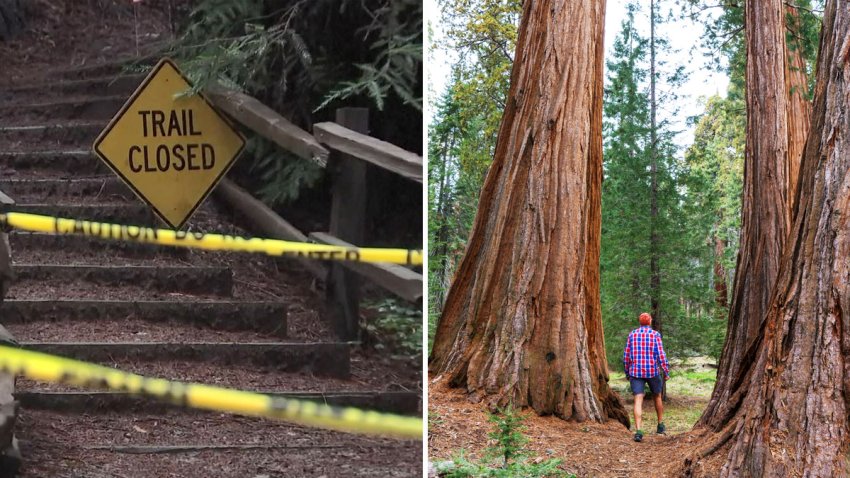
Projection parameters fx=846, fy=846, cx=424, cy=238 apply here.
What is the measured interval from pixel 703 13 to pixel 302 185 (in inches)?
342

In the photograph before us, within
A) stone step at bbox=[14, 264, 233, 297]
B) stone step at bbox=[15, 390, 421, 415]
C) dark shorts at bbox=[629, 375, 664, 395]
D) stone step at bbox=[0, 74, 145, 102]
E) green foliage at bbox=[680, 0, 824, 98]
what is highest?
green foliage at bbox=[680, 0, 824, 98]

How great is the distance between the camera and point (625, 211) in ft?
29.5

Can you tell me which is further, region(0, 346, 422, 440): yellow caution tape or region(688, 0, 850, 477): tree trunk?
region(688, 0, 850, 477): tree trunk

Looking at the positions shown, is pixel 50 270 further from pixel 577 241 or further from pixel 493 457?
pixel 577 241

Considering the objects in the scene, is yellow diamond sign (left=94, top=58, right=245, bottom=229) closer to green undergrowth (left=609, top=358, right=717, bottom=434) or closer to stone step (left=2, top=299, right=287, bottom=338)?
stone step (left=2, top=299, right=287, bottom=338)

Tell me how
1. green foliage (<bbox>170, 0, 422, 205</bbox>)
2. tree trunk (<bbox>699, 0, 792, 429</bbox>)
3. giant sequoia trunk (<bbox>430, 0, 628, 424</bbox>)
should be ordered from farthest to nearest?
tree trunk (<bbox>699, 0, 792, 429</bbox>)
giant sequoia trunk (<bbox>430, 0, 628, 424</bbox>)
green foliage (<bbox>170, 0, 422, 205</bbox>)

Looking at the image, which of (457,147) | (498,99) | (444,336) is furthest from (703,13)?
(444,336)

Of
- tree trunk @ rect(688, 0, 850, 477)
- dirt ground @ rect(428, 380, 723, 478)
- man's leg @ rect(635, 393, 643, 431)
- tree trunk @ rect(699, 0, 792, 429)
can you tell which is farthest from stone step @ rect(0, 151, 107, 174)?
tree trunk @ rect(699, 0, 792, 429)

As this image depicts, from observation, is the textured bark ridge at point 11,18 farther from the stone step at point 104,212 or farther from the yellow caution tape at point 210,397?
the yellow caution tape at point 210,397

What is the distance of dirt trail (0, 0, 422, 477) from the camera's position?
5.72ft

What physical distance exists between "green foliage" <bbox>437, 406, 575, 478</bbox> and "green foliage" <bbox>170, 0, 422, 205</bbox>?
2608 millimetres

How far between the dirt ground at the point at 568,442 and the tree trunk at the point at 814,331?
1.92 feet

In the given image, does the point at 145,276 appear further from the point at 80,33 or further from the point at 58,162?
the point at 80,33

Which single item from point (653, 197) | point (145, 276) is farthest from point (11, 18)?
point (653, 197)
